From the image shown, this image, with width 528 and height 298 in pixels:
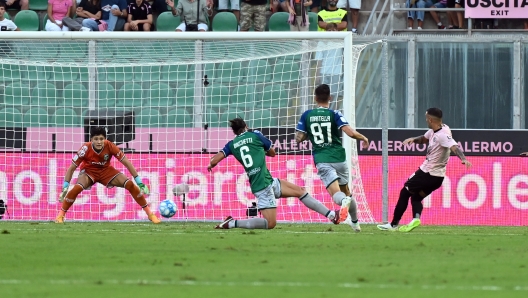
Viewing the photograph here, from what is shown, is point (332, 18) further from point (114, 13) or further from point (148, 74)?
point (148, 74)

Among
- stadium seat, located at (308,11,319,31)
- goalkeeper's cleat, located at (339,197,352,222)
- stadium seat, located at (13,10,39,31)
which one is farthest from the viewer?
stadium seat, located at (308,11,319,31)

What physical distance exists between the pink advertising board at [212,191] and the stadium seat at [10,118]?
0.83 m

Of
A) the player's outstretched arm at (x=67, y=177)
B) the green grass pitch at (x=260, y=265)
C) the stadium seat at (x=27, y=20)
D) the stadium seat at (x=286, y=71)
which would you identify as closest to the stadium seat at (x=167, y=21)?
the stadium seat at (x=27, y=20)

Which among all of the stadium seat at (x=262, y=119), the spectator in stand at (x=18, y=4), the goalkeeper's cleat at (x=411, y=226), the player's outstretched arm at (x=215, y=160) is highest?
the spectator in stand at (x=18, y=4)

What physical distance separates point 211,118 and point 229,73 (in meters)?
0.95

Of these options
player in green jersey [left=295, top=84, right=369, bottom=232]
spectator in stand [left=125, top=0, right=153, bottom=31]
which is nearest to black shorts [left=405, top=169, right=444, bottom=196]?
player in green jersey [left=295, top=84, right=369, bottom=232]

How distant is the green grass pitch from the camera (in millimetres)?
7684

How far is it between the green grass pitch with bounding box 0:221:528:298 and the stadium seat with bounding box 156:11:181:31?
10739 mm

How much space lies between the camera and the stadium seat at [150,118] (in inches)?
794

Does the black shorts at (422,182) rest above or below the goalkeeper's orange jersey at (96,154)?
below

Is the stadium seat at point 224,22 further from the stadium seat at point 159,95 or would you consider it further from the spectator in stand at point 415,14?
the spectator in stand at point 415,14

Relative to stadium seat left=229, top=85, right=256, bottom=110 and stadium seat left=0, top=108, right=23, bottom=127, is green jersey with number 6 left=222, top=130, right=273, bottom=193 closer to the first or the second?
stadium seat left=229, top=85, right=256, bottom=110

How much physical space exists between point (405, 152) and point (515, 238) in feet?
24.6

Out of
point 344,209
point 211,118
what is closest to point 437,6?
point 211,118
